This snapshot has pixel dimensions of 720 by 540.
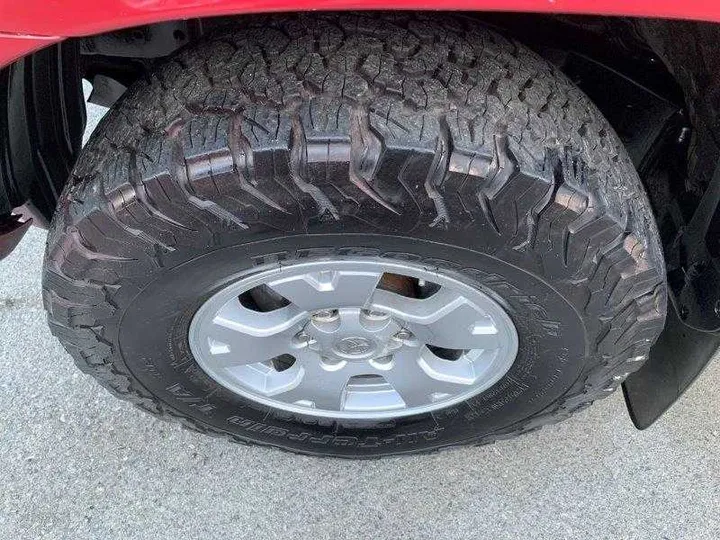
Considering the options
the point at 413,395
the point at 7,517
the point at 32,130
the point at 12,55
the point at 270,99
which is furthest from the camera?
the point at 7,517

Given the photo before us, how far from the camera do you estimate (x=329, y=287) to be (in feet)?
4.79

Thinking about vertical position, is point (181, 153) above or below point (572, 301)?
above

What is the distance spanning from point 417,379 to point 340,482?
1.60 ft

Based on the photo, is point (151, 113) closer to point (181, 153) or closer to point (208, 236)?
point (181, 153)

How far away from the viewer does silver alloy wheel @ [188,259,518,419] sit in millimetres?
1450

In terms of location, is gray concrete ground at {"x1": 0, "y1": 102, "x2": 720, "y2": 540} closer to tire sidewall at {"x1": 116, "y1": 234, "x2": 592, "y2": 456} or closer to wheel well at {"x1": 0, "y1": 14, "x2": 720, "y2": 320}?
tire sidewall at {"x1": 116, "y1": 234, "x2": 592, "y2": 456}

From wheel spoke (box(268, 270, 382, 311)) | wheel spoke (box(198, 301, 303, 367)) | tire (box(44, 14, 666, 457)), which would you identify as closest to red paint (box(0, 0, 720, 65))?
tire (box(44, 14, 666, 457))

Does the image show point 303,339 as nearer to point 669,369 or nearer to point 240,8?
point 240,8

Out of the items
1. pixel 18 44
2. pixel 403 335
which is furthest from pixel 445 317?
pixel 18 44

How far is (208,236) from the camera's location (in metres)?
1.29

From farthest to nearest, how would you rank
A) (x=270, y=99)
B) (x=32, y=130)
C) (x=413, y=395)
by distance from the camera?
(x=413, y=395)
(x=32, y=130)
(x=270, y=99)

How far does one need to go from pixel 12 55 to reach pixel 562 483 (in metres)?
1.74

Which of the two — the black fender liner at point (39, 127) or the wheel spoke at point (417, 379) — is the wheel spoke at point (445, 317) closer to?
the wheel spoke at point (417, 379)

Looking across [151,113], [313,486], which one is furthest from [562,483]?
[151,113]
